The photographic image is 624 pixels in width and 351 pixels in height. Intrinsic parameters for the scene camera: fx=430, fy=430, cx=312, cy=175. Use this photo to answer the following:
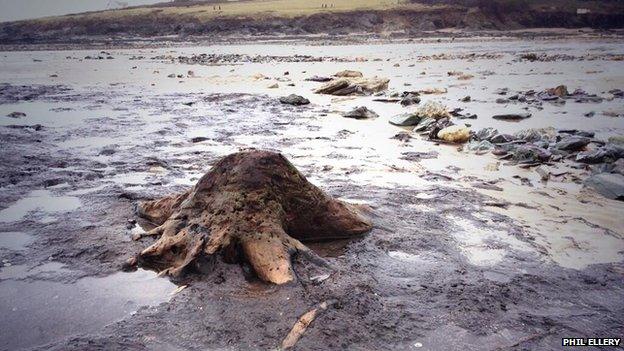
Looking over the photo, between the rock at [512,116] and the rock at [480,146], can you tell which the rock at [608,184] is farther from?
the rock at [512,116]

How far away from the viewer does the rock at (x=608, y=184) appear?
15.2ft

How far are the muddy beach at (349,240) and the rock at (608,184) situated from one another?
→ 0.16 feet

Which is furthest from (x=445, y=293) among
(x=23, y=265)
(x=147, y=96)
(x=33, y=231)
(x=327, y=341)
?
(x=147, y=96)

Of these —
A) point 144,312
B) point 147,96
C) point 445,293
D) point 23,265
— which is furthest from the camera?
point 147,96

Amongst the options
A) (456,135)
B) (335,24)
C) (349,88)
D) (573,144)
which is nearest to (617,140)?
(573,144)

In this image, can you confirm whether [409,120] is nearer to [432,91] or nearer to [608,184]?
[608,184]

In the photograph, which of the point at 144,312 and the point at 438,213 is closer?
the point at 144,312

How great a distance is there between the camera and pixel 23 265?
10.8 ft

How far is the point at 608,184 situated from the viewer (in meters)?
4.76

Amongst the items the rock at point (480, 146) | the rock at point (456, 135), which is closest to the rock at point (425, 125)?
the rock at point (456, 135)

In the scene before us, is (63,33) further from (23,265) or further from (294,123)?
(23,265)

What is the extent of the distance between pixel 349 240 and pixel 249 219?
0.94 m

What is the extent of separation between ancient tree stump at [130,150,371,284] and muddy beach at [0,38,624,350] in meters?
0.13

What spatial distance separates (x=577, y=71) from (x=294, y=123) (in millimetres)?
14035
